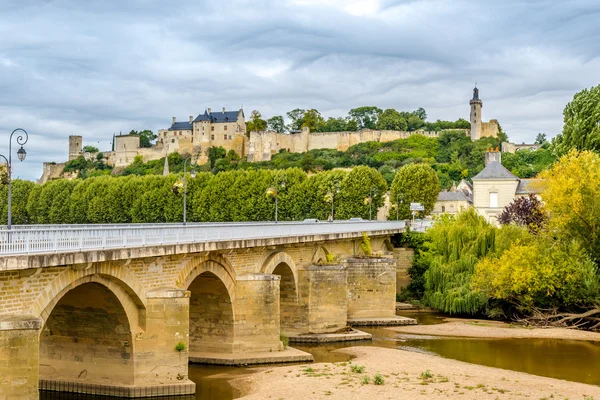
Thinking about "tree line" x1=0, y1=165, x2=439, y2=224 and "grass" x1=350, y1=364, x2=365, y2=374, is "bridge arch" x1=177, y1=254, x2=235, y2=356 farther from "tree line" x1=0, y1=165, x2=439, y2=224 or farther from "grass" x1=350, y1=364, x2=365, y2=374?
"tree line" x1=0, y1=165, x2=439, y2=224

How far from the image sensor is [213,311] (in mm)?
25750

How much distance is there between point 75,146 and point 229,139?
106 ft

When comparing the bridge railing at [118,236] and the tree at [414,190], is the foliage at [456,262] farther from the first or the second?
the tree at [414,190]

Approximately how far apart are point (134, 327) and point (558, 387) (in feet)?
38.1

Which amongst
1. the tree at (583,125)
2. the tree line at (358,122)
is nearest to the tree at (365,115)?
the tree line at (358,122)

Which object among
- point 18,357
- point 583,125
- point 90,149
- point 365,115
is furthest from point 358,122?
point 18,357

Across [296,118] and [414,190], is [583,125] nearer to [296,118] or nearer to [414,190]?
[414,190]

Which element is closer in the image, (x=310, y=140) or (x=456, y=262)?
(x=456, y=262)

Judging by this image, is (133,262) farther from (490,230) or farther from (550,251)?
(490,230)

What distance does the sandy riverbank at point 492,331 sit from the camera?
32.5 metres

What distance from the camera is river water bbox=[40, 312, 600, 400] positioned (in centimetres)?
2245

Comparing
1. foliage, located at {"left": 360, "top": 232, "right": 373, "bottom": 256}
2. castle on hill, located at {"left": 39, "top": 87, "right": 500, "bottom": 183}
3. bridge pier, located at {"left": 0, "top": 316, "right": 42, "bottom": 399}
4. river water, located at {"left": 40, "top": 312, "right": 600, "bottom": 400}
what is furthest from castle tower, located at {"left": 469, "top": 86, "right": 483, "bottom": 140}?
bridge pier, located at {"left": 0, "top": 316, "right": 42, "bottom": 399}

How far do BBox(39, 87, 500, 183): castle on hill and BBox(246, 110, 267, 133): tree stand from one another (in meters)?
1.07

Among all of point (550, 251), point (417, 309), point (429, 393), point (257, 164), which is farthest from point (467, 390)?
point (257, 164)
